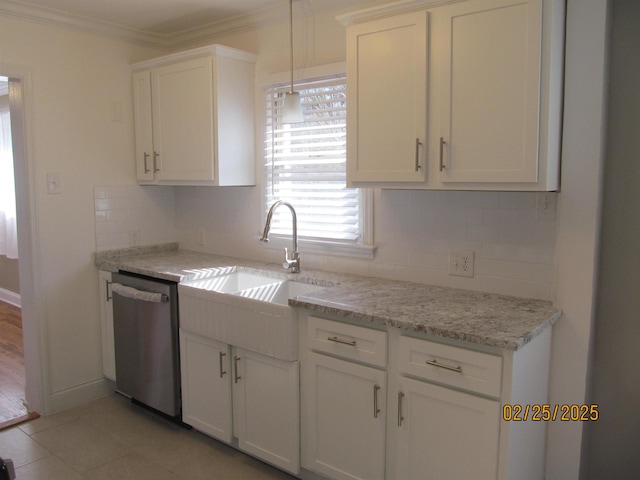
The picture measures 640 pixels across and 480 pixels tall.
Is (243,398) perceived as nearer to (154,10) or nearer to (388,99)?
(388,99)

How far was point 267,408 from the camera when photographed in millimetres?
2471

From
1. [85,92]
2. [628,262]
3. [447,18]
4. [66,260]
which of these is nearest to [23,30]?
[85,92]

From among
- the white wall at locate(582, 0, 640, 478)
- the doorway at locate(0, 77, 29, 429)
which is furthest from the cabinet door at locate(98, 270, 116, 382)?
the white wall at locate(582, 0, 640, 478)

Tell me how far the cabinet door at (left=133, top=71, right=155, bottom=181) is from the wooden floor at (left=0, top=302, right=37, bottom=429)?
1640 mm

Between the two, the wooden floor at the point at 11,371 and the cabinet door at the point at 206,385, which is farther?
the wooden floor at the point at 11,371

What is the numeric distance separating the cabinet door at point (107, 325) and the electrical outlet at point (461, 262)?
7.05 ft

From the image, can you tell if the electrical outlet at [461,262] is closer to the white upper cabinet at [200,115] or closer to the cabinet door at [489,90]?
the cabinet door at [489,90]

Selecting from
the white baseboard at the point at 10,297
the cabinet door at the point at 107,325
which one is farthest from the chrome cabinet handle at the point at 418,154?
the white baseboard at the point at 10,297

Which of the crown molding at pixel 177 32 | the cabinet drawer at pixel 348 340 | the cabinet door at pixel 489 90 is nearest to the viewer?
the cabinet door at pixel 489 90

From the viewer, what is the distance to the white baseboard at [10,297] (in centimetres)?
576

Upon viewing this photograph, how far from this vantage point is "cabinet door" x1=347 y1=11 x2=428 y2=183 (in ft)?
7.20

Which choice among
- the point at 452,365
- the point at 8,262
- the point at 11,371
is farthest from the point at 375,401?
the point at 8,262

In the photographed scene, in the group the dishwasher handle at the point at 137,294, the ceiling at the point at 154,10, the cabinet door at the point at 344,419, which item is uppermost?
the ceiling at the point at 154,10

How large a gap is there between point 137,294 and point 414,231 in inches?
63.7
